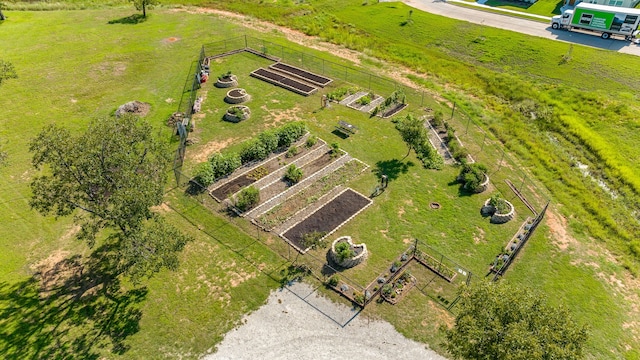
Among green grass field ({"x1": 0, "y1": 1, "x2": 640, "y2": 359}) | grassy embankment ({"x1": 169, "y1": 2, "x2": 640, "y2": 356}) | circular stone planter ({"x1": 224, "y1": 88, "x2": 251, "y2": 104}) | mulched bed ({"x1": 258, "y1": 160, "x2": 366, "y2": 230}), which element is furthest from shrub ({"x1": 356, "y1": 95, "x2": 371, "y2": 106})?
circular stone planter ({"x1": 224, "y1": 88, "x2": 251, "y2": 104})

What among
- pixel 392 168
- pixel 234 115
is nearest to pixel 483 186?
pixel 392 168

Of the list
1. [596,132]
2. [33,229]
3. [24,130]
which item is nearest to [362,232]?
[33,229]

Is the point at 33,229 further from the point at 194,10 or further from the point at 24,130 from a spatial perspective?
the point at 194,10

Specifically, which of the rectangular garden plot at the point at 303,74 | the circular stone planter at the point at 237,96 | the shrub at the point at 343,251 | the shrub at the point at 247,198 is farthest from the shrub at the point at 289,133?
the shrub at the point at 343,251

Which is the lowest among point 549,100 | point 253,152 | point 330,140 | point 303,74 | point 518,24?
point 253,152

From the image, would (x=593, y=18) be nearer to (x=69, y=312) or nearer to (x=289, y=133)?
(x=289, y=133)

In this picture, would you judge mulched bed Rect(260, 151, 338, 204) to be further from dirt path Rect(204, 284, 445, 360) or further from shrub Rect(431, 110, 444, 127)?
shrub Rect(431, 110, 444, 127)
